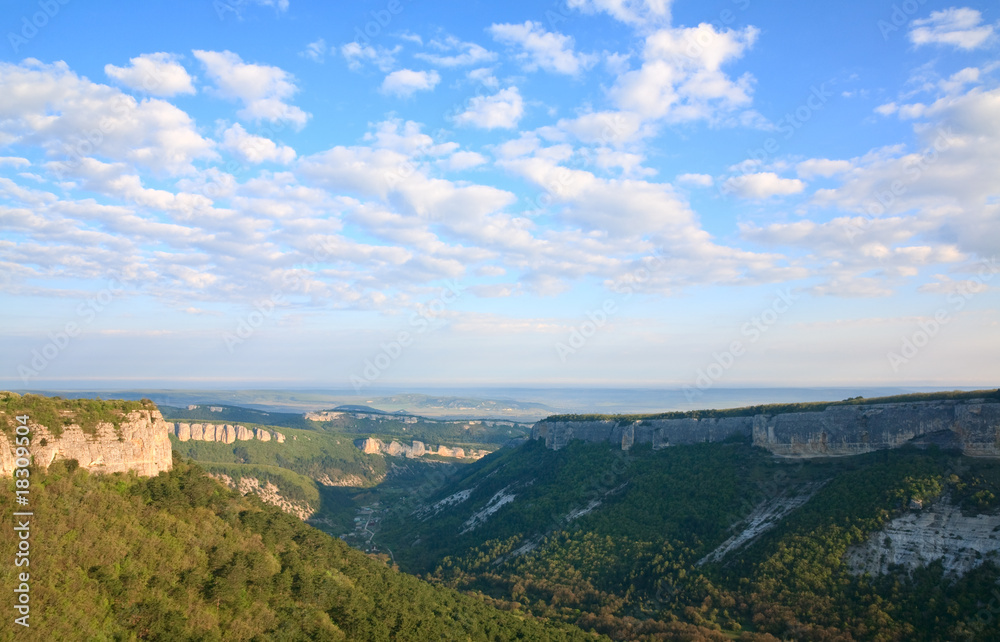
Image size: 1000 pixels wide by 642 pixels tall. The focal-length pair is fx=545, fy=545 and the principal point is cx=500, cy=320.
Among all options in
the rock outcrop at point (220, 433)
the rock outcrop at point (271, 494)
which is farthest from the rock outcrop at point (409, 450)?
the rock outcrop at point (271, 494)

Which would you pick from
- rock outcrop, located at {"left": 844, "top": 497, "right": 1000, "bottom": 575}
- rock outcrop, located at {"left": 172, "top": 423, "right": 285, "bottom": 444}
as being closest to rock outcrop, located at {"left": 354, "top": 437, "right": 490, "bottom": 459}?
rock outcrop, located at {"left": 172, "top": 423, "right": 285, "bottom": 444}

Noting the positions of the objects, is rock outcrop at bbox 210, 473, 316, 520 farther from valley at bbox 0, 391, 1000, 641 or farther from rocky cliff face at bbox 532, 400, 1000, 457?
rocky cliff face at bbox 532, 400, 1000, 457

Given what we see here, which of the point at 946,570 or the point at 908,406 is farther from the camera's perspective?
the point at 908,406

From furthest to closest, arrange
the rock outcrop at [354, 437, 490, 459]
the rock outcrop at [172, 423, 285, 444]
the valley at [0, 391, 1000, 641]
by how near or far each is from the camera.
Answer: the rock outcrop at [354, 437, 490, 459] → the rock outcrop at [172, 423, 285, 444] → the valley at [0, 391, 1000, 641]

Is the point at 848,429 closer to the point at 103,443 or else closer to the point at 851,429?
the point at 851,429

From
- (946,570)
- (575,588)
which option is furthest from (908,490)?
(575,588)

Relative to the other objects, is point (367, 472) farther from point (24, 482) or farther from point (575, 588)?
point (24, 482)
